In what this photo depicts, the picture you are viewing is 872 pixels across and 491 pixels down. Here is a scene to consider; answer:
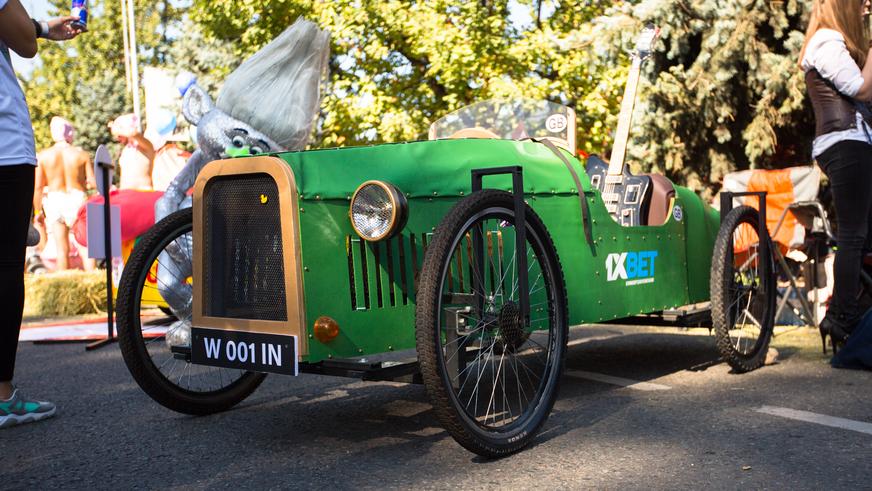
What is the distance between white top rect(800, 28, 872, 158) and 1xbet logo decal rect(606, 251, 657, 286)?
47.9 inches

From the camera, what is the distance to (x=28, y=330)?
778 cm

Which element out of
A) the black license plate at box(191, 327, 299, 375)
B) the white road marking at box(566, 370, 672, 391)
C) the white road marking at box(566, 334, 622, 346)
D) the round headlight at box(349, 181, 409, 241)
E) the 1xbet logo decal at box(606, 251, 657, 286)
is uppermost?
the round headlight at box(349, 181, 409, 241)

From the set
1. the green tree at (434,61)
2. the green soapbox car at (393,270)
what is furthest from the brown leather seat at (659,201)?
the green tree at (434,61)

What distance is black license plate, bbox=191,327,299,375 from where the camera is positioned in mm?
2906

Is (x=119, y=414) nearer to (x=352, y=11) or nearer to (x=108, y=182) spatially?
(x=108, y=182)

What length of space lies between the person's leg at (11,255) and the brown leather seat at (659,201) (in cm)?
306

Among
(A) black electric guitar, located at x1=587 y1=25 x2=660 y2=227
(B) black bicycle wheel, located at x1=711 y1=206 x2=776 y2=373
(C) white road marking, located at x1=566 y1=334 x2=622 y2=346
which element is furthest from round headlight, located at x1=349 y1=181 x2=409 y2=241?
(C) white road marking, located at x1=566 y1=334 x2=622 y2=346

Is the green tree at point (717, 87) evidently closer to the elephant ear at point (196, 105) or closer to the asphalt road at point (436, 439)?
the elephant ear at point (196, 105)

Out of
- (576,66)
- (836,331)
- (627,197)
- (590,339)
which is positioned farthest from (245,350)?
(576,66)

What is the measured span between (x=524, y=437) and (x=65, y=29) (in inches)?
106

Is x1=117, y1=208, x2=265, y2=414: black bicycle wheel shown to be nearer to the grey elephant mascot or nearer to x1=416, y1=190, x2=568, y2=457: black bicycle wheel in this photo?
x1=416, y1=190, x2=568, y2=457: black bicycle wheel

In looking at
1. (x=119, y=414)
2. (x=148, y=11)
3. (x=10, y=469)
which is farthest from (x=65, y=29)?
(x=148, y=11)

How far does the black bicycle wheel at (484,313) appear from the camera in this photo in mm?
2793

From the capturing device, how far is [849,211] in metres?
4.66
